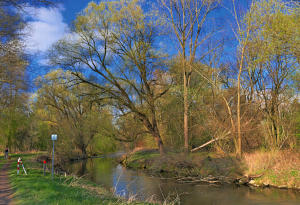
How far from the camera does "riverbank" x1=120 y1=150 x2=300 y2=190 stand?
51.1ft

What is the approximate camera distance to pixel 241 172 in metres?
17.7

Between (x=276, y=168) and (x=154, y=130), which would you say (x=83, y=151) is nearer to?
(x=154, y=130)

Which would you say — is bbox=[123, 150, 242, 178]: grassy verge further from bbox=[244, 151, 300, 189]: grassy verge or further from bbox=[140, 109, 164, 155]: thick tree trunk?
bbox=[140, 109, 164, 155]: thick tree trunk

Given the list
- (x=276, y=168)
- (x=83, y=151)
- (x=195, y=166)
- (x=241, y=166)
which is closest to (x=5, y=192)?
(x=195, y=166)

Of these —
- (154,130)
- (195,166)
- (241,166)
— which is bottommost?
(195,166)

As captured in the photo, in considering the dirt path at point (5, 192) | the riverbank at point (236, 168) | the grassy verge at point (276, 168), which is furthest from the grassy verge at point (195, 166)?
the dirt path at point (5, 192)

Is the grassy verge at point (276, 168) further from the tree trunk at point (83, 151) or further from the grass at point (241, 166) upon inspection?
the tree trunk at point (83, 151)

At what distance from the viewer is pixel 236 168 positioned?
59.4 feet

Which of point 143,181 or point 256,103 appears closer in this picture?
point 143,181

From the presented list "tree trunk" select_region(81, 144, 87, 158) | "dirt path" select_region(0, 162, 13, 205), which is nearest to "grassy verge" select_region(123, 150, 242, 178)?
"dirt path" select_region(0, 162, 13, 205)

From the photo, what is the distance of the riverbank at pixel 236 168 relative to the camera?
15.6 meters

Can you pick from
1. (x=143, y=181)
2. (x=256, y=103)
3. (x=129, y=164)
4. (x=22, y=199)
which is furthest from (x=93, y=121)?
(x=22, y=199)

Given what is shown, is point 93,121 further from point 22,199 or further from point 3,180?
point 22,199

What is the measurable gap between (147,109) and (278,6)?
17.2m
